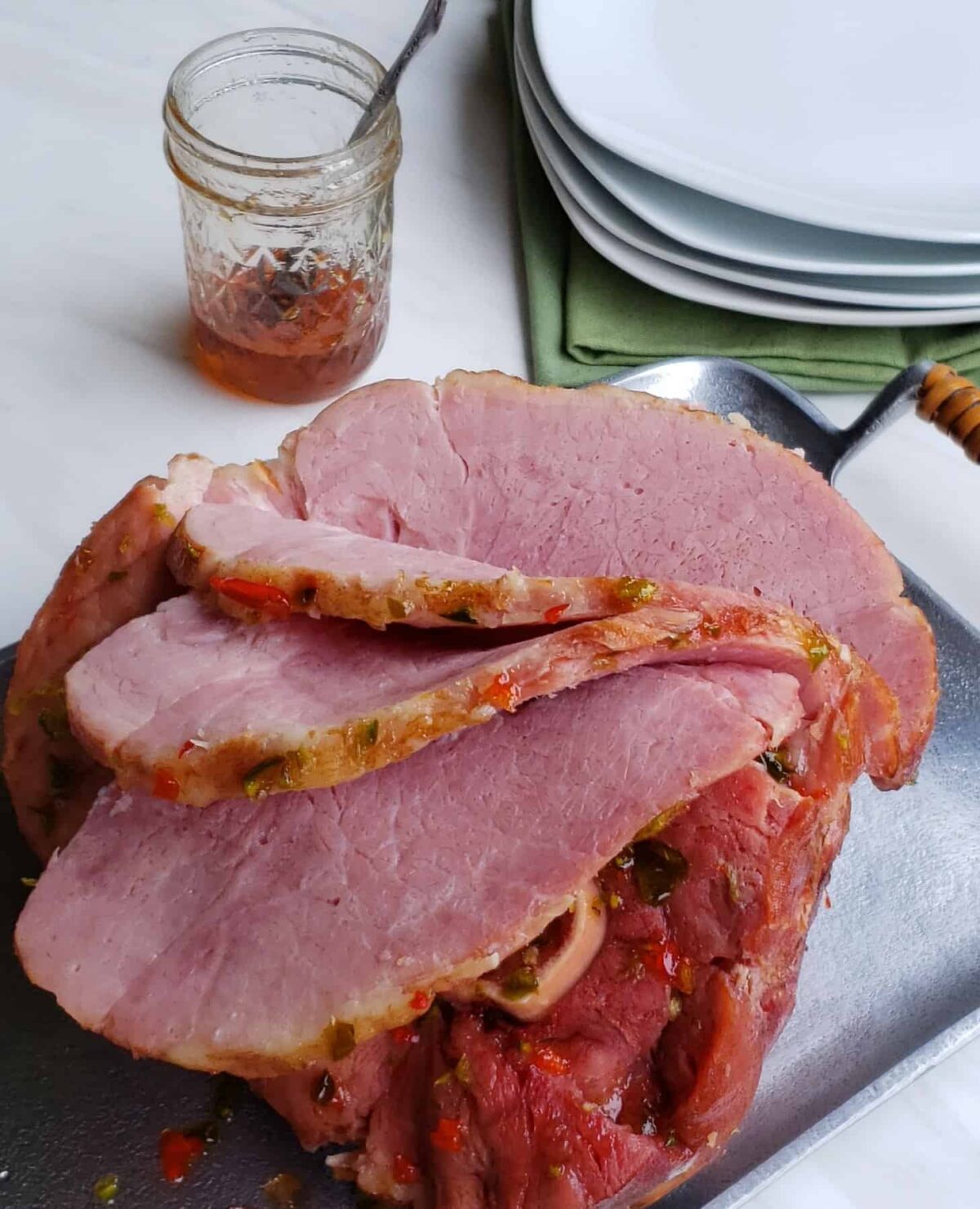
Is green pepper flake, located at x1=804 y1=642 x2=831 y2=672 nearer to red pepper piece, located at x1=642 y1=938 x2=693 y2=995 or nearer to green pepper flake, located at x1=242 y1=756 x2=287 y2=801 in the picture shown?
red pepper piece, located at x1=642 y1=938 x2=693 y2=995

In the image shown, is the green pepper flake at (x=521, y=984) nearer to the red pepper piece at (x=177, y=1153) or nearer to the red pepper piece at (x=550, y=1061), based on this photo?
the red pepper piece at (x=550, y=1061)

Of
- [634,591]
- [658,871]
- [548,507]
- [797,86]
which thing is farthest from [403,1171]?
[797,86]

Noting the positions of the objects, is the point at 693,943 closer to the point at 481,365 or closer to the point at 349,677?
the point at 349,677

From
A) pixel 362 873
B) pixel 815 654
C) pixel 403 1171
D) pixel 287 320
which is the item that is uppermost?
pixel 815 654

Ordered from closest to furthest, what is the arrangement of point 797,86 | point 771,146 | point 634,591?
point 634,591 → point 771,146 → point 797,86

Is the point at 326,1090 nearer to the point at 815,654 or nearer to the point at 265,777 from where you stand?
the point at 265,777

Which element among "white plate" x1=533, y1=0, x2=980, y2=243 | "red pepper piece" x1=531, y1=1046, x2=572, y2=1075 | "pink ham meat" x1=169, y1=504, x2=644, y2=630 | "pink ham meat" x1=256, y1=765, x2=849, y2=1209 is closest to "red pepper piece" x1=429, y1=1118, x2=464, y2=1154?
"pink ham meat" x1=256, y1=765, x2=849, y2=1209

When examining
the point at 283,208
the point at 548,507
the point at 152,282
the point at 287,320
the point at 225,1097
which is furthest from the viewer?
the point at 152,282
